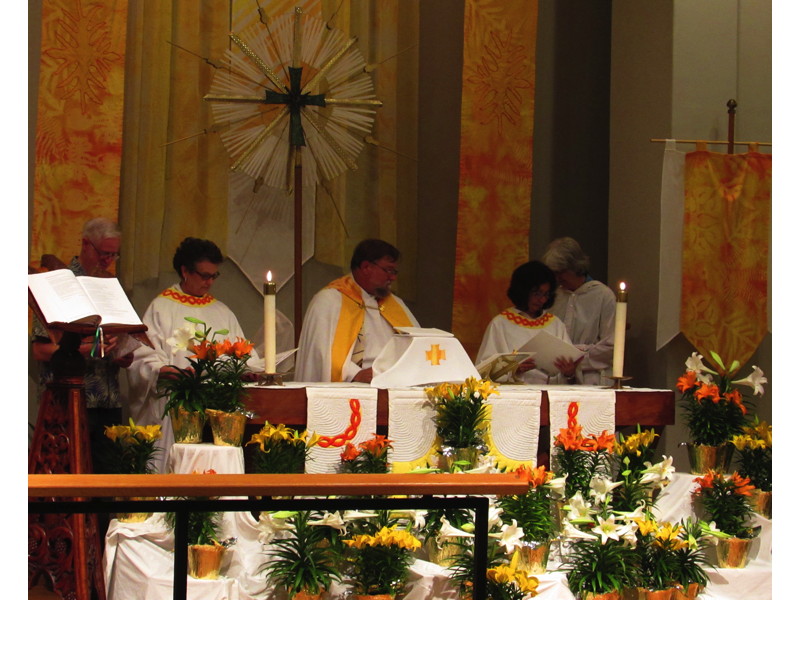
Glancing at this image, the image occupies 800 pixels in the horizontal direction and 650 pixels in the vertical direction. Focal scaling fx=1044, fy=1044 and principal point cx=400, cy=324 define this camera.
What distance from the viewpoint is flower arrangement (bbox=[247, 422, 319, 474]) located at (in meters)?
4.16

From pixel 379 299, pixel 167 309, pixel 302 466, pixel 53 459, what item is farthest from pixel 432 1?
pixel 53 459

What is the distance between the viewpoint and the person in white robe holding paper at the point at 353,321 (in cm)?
564

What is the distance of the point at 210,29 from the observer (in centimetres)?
739

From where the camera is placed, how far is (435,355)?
15.3 ft

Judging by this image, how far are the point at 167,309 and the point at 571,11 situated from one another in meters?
4.15

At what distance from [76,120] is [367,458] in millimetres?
3823

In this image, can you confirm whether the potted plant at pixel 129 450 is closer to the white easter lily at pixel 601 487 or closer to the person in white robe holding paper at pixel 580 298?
the white easter lily at pixel 601 487

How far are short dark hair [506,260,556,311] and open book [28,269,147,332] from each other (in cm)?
270

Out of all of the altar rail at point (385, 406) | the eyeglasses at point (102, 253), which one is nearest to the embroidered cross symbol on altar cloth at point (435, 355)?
the altar rail at point (385, 406)

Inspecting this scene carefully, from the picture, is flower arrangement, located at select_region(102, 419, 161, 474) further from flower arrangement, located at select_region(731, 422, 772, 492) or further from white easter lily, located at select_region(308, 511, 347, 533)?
flower arrangement, located at select_region(731, 422, 772, 492)

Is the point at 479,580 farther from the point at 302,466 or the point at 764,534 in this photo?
the point at 764,534

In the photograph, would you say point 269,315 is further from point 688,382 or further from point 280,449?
point 688,382

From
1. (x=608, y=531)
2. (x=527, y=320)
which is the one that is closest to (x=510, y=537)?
(x=608, y=531)

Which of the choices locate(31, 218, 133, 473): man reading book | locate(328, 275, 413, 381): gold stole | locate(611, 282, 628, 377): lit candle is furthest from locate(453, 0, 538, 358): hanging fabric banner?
locate(31, 218, 133, 473): man reading book
